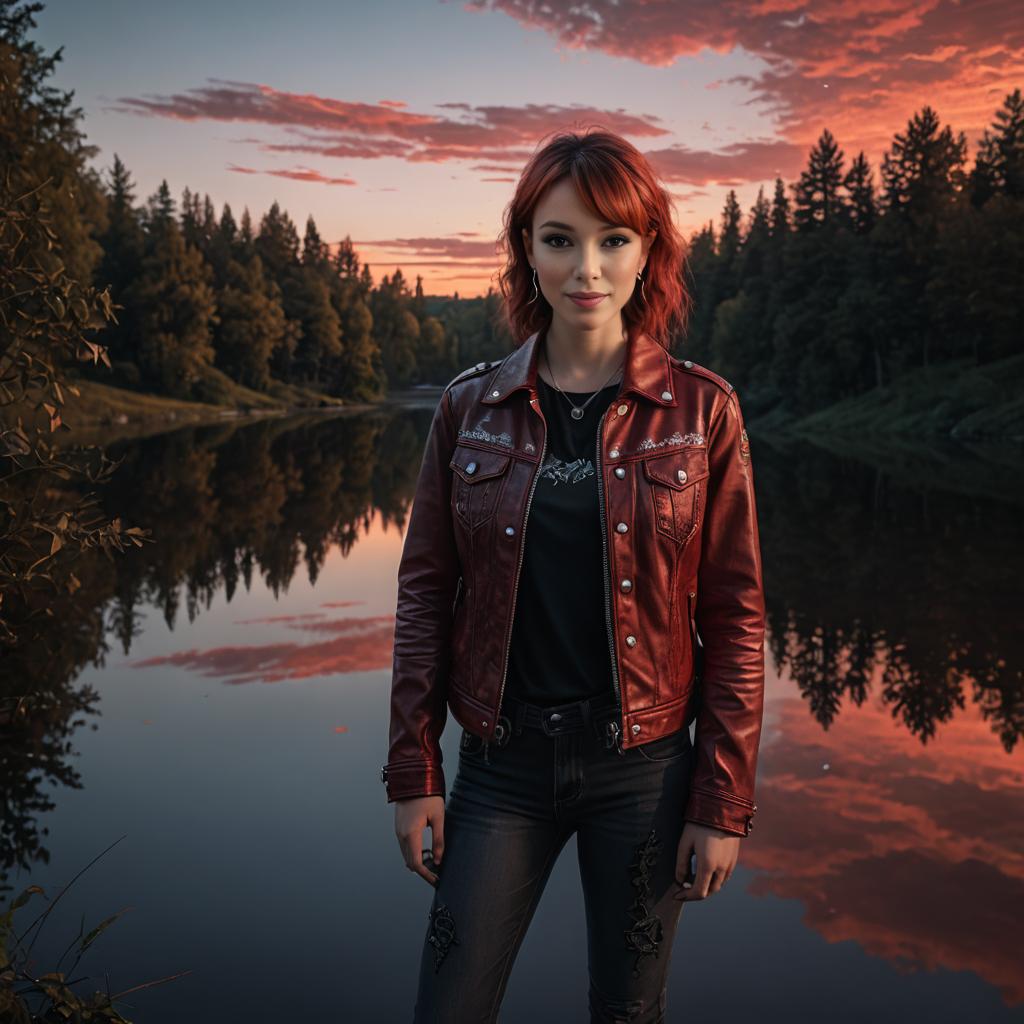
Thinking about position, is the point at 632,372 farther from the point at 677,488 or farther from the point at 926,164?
the point at 926,164

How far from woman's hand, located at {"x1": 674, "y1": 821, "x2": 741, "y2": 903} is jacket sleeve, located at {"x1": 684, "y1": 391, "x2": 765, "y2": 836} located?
3 centimetres

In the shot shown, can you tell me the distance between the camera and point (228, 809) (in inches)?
234

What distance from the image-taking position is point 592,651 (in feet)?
8.79

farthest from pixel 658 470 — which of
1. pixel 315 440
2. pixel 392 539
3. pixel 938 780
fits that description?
pixel 315 440

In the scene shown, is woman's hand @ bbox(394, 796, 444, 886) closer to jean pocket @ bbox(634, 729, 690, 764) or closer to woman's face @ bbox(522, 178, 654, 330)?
jean pocket @ bbox(634, 729, 690, 764)

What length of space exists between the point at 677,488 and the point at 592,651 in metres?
0.46

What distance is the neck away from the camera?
2863 millimetres

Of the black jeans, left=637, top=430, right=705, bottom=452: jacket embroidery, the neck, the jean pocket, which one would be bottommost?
the black jeans

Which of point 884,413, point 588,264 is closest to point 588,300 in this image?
point 588,264

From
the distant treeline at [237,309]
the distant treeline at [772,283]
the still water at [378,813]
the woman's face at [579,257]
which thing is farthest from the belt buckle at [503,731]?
the distant treeline at [237,309]

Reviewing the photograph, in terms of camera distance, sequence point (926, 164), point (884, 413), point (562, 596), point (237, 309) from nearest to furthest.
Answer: point (562, 596)
point (884, 413)
point (926, 164)
point (237, 309)

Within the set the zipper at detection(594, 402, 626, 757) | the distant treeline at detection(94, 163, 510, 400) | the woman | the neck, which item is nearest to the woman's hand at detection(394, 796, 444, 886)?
the woman

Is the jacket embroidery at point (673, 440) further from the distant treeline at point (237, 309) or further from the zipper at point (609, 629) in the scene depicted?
the distant treeline at point (237, 309)

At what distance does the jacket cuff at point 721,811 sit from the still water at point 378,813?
1.78 m
